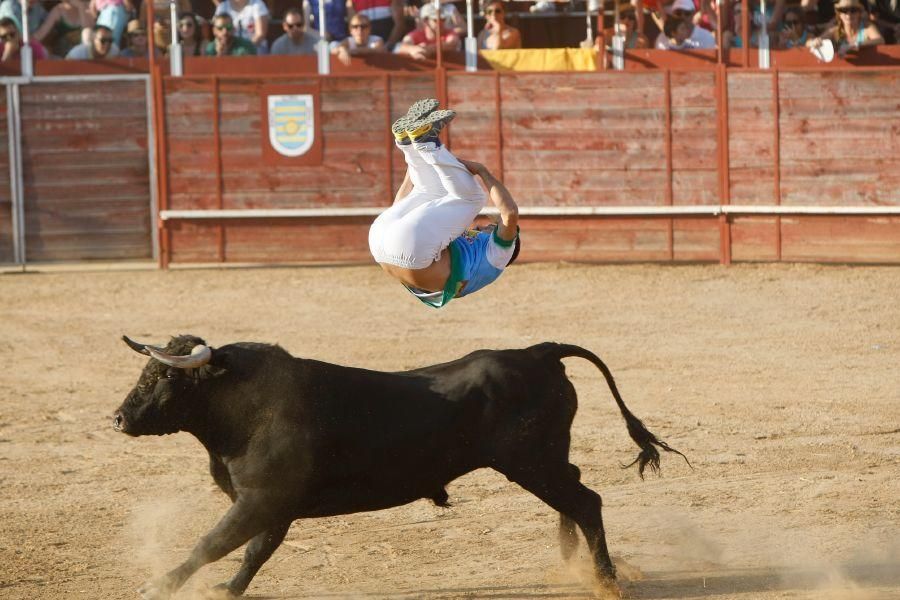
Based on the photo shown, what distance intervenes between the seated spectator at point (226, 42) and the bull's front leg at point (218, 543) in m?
10.1

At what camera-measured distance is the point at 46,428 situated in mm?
8477

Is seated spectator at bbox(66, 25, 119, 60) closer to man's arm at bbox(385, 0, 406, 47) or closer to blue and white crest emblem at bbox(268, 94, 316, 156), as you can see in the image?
blue and white crest emblem at bbox(268, 94, 316, 156)

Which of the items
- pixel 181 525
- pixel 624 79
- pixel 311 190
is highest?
pixel 624 79

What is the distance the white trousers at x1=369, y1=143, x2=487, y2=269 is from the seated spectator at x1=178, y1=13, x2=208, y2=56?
9.78 m

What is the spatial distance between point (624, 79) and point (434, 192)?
882 cm

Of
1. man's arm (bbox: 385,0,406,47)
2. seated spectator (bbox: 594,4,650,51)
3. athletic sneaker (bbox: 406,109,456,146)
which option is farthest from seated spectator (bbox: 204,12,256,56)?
athletic sneaker (bbox: 406,109,456,146)

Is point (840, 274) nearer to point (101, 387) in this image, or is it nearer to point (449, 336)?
point (449, 336)

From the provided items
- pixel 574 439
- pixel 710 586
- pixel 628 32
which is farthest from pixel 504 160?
pixel 710 586

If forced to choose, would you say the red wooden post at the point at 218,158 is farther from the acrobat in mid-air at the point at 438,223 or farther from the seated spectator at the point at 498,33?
the acrobat in mid-air at the point at 438,223

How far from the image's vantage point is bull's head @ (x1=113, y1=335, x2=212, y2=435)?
534 cm

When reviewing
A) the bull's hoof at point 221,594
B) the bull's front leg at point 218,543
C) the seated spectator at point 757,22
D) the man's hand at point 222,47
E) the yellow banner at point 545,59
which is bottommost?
the bull's hoof at point 221,594

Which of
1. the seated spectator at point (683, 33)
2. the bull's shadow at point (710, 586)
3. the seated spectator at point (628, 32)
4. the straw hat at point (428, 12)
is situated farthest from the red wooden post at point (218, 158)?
the bull's shadow at point (710, 586)

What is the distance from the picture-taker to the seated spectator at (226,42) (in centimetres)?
1466

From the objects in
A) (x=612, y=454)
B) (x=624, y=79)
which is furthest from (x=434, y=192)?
(x=624, y=79)
